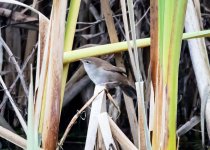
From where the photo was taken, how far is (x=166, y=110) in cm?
111

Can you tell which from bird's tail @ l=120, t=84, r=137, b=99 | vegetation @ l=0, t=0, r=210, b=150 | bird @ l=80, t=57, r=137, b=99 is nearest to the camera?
vegetation @ l=0, t=0, r=210, b=150

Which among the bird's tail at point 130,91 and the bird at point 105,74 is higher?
the bird at point 105,74

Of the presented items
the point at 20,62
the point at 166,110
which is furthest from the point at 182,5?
the point at 20,62

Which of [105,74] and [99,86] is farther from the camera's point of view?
[105,74]

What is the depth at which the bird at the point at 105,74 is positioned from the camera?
2.52m

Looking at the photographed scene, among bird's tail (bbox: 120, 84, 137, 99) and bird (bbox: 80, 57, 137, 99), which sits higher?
bird (bbox: 80, 57, 137, 99)

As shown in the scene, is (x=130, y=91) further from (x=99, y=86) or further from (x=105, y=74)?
(x=99, y=86)

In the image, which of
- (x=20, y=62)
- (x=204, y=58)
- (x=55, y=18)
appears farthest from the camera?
(x=20, y=62)

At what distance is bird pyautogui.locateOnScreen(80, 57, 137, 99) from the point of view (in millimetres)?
2518

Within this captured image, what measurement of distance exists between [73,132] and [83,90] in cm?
29

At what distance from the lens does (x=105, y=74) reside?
274 centimetres

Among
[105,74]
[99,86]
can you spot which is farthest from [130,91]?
[99,86]

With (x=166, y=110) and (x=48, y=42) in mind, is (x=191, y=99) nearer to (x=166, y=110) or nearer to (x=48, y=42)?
(x=48, y=42)

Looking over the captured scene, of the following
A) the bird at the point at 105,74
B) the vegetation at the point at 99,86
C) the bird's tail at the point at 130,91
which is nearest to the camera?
the vegetation at the point at 99,86
